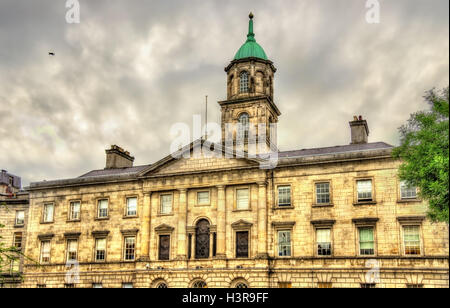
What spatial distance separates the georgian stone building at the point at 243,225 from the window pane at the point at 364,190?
0.07 m

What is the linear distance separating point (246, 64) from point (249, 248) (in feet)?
62.0

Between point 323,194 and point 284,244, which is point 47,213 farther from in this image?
point 323,194

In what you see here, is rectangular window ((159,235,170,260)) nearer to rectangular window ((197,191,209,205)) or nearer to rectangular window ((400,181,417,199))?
rectangular window ((197,191,209,205))

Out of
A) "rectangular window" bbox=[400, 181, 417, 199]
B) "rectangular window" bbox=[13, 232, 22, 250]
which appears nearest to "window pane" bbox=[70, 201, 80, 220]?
"rectangular window" bbox=[13, 232, 22, 250]

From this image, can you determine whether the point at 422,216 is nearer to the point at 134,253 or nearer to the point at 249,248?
the point at 249,248

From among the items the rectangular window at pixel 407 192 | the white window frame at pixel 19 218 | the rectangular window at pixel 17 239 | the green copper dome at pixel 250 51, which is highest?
the green copper dome at pixel 250 51

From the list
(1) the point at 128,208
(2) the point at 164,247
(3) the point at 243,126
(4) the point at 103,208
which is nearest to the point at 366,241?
(2) the point at 164,247

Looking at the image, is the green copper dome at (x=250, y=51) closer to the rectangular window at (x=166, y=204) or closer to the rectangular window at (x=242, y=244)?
the rectangular window at (x=166, y=204)

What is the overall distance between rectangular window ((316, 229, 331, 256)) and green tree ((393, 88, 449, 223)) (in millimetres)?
9009

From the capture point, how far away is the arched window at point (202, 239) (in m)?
38.1

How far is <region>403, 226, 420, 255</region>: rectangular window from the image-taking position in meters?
32.7

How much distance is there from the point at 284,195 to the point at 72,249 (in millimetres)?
18519

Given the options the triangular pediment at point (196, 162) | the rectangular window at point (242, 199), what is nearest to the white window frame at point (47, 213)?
the triangular pediment at point (196, 162)
